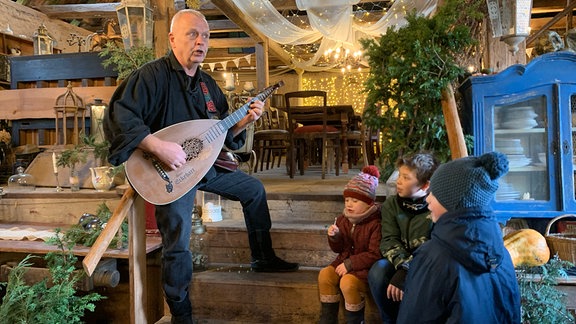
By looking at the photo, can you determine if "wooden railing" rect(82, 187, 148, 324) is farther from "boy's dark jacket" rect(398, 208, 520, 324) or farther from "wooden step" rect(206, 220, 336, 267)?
"boy's dark jacket" rect(398, 208, 520, 324)

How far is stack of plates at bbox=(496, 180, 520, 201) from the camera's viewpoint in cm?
262

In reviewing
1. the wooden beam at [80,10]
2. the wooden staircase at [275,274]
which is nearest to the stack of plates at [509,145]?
the wooden staircase at [275,274]

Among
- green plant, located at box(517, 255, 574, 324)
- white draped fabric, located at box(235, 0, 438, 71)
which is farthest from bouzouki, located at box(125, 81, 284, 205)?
white draped fabric, located at box(235, 0, 438, 71)

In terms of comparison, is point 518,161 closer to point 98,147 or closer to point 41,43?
point 98,147

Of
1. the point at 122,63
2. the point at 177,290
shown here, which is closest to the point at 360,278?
the point at 177,290

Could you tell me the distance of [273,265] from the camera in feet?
8.55

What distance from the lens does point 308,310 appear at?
2396 millimetres

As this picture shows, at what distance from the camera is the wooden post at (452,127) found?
2.47 meters

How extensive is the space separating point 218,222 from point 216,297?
704mm

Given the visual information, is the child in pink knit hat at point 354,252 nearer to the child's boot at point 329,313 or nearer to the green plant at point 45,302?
the child's boot at point 329,313

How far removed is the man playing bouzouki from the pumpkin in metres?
1.41

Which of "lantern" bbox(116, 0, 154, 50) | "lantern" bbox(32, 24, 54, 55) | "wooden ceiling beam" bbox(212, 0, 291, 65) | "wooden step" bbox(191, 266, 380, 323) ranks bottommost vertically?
"wooden step" bbox(191, 266, 380, 323)

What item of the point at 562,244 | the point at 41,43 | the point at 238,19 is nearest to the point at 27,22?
the point at 41,43

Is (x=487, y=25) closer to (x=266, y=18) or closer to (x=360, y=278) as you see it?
(x=360, y=278)
